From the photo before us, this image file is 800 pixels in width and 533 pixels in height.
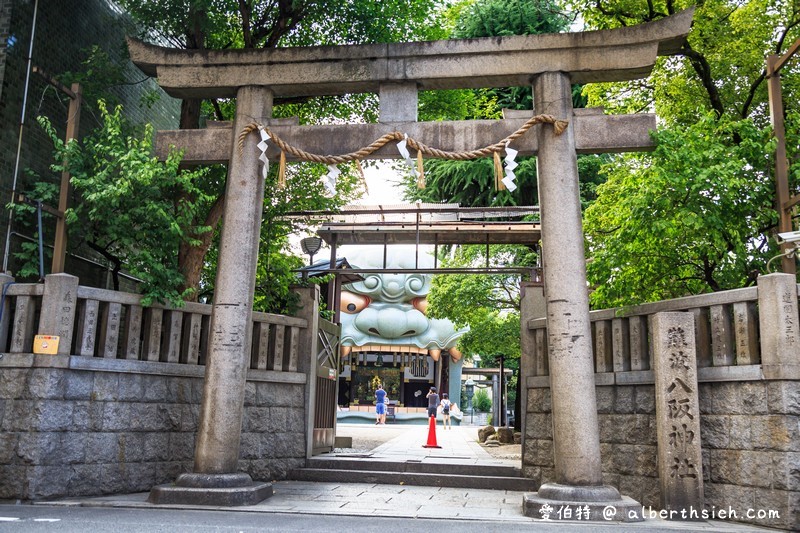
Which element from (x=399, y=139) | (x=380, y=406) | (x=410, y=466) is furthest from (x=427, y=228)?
(x=380, y=406)

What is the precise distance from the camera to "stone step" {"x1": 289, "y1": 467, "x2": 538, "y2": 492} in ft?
36.5

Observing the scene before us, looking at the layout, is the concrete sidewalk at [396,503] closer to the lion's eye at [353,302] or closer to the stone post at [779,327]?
the stone post at [779,327]

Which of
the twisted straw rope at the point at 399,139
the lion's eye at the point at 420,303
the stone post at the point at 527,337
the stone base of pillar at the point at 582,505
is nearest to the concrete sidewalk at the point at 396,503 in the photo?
the stone base of pillar at the point at 582,505

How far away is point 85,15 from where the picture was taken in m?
13.1

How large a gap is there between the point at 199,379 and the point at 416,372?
27058mm

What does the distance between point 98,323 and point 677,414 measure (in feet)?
25.5

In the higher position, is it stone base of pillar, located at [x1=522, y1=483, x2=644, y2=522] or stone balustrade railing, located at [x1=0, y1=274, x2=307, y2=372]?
stone balustrade railing, located at [x1=0, y1=274, x2=307, y2=372]

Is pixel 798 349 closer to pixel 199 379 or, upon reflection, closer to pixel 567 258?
pixel 567 258

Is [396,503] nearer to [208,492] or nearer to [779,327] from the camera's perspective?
[208,492]

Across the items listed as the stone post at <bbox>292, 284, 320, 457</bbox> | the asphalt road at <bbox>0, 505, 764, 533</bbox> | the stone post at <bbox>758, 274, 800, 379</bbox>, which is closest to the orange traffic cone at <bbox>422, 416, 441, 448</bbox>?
the stone post at <bbox>292, 284, 320, 457</bbox>

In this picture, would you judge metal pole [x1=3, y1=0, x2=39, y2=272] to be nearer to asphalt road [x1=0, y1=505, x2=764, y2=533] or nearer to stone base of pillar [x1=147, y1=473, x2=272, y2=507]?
asphalt road [x1=0, y1=505, x2=764, y2=533]

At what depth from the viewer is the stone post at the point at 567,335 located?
8.16 m

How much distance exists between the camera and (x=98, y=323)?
9.77 metres

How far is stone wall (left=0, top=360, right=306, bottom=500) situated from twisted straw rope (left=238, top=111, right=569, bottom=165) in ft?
11.9
